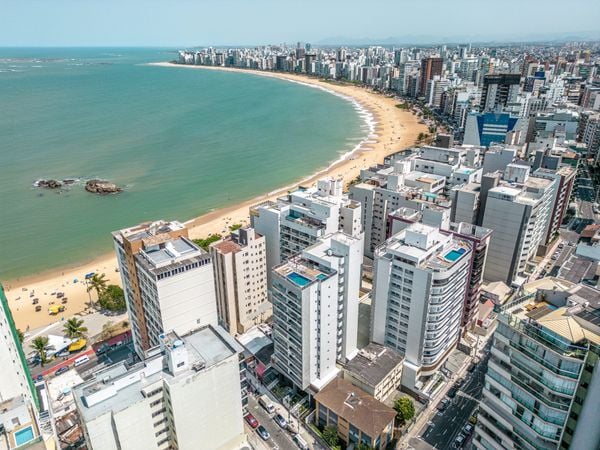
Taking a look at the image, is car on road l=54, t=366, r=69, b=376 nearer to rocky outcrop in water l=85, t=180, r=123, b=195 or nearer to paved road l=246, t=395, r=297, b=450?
paved road l=246, t=395, r=297, b=450

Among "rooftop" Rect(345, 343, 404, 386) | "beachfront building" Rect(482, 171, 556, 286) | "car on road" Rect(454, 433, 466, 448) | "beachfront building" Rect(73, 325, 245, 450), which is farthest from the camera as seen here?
"beachfront building" Rect(482, 171, 556, 286)

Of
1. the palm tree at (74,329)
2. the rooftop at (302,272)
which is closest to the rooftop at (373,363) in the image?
the rooftop at (302,272)

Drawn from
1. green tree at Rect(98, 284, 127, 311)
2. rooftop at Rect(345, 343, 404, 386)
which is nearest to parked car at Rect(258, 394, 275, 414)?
rooftop at Rect(345, 343, 404, 386)

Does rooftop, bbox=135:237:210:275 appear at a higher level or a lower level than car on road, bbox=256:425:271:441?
higher

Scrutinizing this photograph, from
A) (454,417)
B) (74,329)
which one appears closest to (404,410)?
(454,417)

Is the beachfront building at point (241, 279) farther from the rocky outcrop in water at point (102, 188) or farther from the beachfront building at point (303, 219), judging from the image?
the rocky outcrop in water at point (102, 188)

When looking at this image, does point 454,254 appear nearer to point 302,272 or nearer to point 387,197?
point 302,272

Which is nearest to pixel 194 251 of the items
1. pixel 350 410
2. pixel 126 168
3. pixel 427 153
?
pixel 350 410
